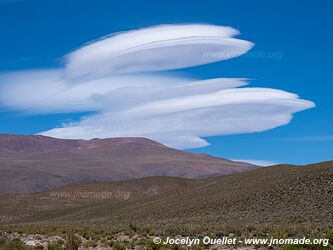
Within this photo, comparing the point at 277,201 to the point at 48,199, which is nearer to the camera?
the point at 277,201

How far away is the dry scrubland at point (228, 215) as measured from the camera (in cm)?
2895

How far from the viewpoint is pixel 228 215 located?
45875 millimetres

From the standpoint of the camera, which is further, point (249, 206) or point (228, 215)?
point (249, 206)

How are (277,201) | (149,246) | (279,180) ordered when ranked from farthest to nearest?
(279,180)
(277,201)
(149,246)

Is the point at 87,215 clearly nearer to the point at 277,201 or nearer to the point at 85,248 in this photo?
the point at 277,201

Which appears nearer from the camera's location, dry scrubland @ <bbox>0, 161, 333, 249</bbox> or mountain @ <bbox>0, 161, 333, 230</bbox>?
dry scrubland @ <bbox>0, 161, 333, 249</bbox>

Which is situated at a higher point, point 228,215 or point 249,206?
point 249,206

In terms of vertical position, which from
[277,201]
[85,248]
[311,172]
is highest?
[311,172]

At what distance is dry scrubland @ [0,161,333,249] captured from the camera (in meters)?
29.0

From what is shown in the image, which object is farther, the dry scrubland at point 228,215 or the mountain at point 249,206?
the mountain at point 249,206

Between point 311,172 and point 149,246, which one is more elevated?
point 311,172

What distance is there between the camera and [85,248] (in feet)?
85.0

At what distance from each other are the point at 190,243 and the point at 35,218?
6025cm

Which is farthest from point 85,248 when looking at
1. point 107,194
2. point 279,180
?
point 107,194
